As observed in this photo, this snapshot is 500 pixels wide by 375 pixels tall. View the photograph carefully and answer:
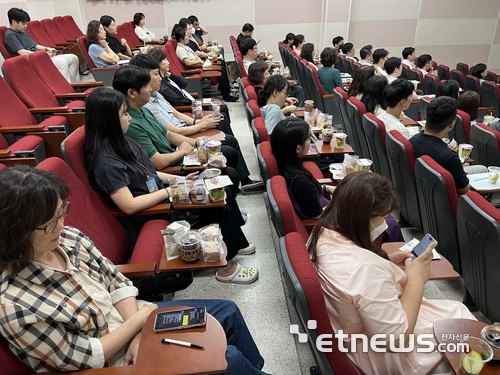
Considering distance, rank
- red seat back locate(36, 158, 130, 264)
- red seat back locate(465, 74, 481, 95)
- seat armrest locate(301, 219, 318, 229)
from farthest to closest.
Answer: red seat back locate(465, 74, 481, 95)
seat armrest locate(301, 219, 318, 229)
red seat back locate(36, 158, 130, 264)

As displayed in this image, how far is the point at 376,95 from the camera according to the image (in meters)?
3.28

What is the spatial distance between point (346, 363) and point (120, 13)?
29.8ft

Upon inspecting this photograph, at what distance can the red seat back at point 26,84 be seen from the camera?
3.26 metres

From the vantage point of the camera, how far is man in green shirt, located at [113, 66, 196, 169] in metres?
2.26

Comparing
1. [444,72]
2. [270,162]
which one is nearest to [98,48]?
[270,162]

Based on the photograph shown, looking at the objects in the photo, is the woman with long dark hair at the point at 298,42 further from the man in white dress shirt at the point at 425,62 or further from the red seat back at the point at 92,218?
the red seat back at the point at 92,218

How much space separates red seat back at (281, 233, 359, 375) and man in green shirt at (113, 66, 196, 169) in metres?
1.45

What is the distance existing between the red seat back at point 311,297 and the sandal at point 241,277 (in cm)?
105

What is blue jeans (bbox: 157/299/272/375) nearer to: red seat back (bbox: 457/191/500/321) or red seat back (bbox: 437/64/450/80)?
red seat back (bbox: 457/191/500/321)

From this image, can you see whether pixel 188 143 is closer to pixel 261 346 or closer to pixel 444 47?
pixel 261 346

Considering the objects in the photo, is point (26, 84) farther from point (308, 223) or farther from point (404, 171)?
point (404, 171)

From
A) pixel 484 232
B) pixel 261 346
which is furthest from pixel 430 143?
pixel 261 346

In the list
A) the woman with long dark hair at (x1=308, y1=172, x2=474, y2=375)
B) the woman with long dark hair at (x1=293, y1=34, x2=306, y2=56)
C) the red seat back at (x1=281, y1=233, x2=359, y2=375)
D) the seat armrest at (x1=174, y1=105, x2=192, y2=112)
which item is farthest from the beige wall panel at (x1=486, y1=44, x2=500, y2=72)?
the red seat back at (x1=281, y1=233, x2=359, y2=375)

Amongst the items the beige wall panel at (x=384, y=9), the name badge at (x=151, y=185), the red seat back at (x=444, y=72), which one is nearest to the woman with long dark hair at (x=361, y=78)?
the name badge at (x=151, y=185)
